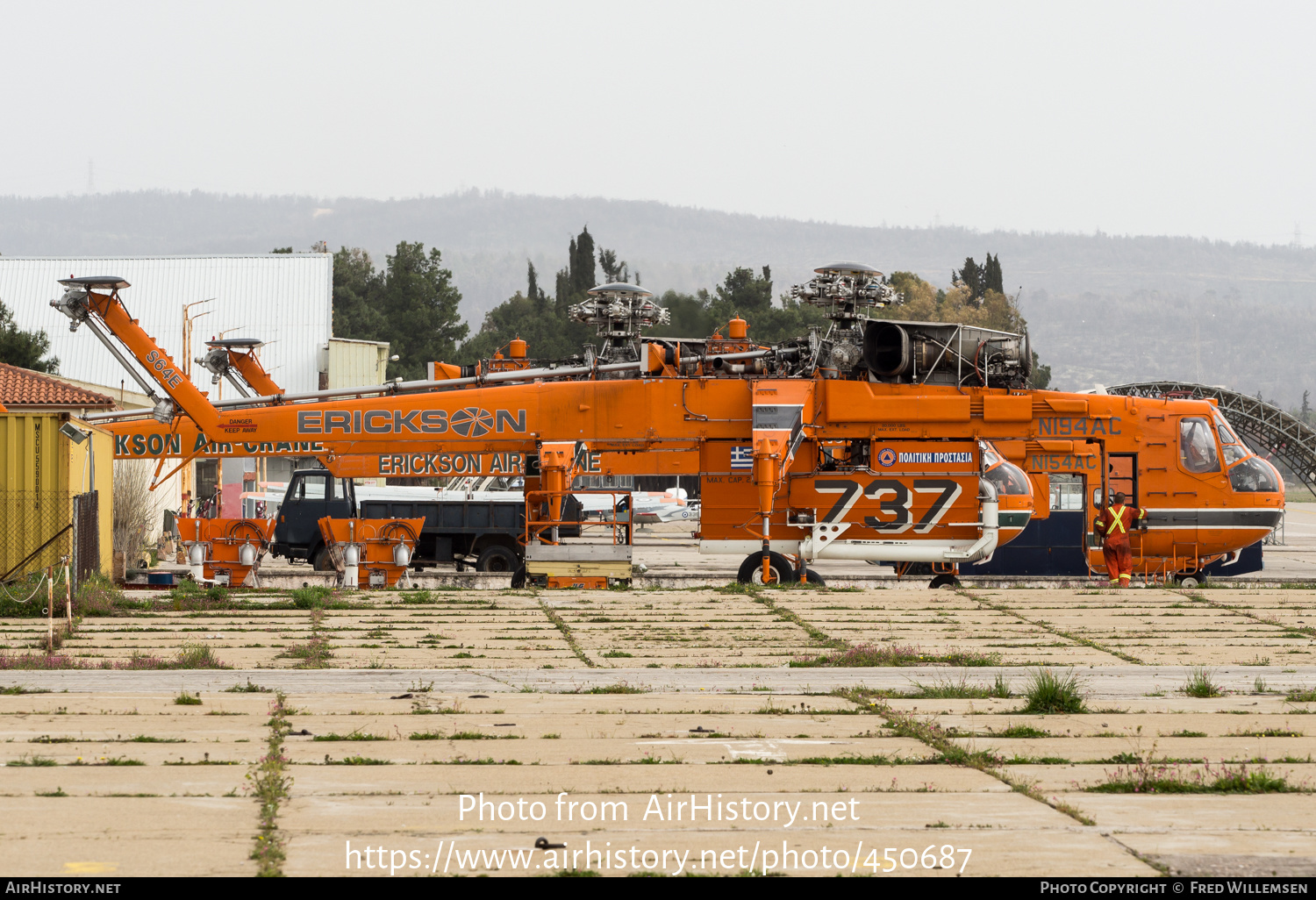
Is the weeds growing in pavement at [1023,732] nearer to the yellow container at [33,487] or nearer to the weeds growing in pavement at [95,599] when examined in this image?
the weeds growing in pavement at [95,599]

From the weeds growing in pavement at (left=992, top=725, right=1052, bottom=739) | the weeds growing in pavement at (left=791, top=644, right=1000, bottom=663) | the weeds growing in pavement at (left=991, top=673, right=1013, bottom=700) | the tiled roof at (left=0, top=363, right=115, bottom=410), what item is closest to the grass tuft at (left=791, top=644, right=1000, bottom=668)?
the weeds growing in pavement at (left=791, top=644, right=1000, bottom=663)

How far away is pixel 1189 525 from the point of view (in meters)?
22.7

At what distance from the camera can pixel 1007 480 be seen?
21.2 meters

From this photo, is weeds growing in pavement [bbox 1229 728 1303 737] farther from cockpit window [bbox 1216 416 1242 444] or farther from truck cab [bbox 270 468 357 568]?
truck cab [bbox 270 468 357 568]

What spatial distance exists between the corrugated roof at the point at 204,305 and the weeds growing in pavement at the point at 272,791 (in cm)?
5724

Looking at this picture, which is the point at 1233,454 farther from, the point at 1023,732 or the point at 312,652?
the point at 312,652

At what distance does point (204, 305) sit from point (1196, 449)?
55047mm

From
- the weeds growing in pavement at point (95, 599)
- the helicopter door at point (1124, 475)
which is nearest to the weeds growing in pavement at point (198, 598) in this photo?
the weeds growing in pavement at point (95, 599)

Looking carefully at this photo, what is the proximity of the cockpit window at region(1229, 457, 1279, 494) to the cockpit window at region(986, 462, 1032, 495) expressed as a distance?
447 cm

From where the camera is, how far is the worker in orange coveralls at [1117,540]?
70.8 feet

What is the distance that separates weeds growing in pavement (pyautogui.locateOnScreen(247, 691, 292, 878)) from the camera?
5562 millimetres

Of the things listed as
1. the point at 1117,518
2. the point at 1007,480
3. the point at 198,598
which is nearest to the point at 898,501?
the point at 1007,480

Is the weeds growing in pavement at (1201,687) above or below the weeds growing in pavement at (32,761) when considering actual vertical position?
below

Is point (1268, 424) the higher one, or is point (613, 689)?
point (1268, 424)
